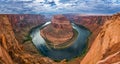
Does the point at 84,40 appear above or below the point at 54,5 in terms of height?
below

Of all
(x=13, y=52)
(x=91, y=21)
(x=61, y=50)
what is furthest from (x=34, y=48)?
(x=91, y=21)

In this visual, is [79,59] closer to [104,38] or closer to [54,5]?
[104,38]

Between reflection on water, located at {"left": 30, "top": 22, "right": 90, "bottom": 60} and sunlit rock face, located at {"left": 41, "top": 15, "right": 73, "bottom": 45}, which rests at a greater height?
sunlit rock face, located at {"left": 41, "top": 15, "right": 73, "bottom": 45}

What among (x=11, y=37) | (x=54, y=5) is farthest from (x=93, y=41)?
(x=11, y=37)

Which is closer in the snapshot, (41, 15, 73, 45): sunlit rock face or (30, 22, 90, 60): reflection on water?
(30, 22, 90, 60): reflection on water

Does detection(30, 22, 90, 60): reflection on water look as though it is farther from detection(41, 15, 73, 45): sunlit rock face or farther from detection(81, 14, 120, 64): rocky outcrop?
detection(81, 14, 120, 64): rocky outcrop

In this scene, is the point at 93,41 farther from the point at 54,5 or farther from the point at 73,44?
the point at 54,5

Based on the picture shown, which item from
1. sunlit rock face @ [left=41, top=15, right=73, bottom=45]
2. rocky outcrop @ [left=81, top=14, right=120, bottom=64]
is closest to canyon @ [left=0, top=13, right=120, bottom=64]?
rocky outcrop @ [left=81, top=14, right=120, bottom=64]
